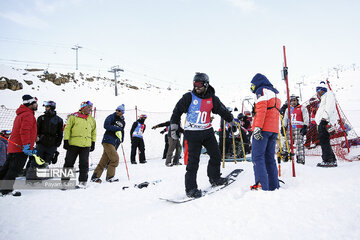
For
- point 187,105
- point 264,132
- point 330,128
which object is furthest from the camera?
point 330,128

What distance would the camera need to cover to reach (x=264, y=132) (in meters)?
3.29

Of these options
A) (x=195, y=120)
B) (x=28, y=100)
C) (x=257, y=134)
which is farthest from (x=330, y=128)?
(x=28, y=100)

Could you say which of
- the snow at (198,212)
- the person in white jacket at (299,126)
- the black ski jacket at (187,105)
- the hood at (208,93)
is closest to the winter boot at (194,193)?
the snow at (198,212)

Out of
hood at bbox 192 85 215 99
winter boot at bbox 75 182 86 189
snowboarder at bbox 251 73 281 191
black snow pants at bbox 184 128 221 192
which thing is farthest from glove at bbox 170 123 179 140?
winter boot at bbox 75 182 86 189

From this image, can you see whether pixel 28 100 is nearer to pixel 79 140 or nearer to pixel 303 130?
pixel 79 140

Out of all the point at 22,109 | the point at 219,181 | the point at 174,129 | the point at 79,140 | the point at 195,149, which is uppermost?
the point at 22,109

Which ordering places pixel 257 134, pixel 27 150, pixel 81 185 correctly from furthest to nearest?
pixel 81 185 < pixel 27 150 < pixel 257 134

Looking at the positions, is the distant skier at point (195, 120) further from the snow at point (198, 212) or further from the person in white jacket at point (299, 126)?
the person in white jacket at point (299, 126)

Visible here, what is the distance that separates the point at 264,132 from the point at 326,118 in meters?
2.59

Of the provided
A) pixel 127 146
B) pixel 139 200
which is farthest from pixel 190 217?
pixel 127 146

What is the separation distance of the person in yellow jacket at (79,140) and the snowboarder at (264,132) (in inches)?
144

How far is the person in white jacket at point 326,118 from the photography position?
4875 mm

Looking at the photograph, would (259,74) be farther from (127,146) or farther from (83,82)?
(83,82)

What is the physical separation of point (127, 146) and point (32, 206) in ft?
28.1
